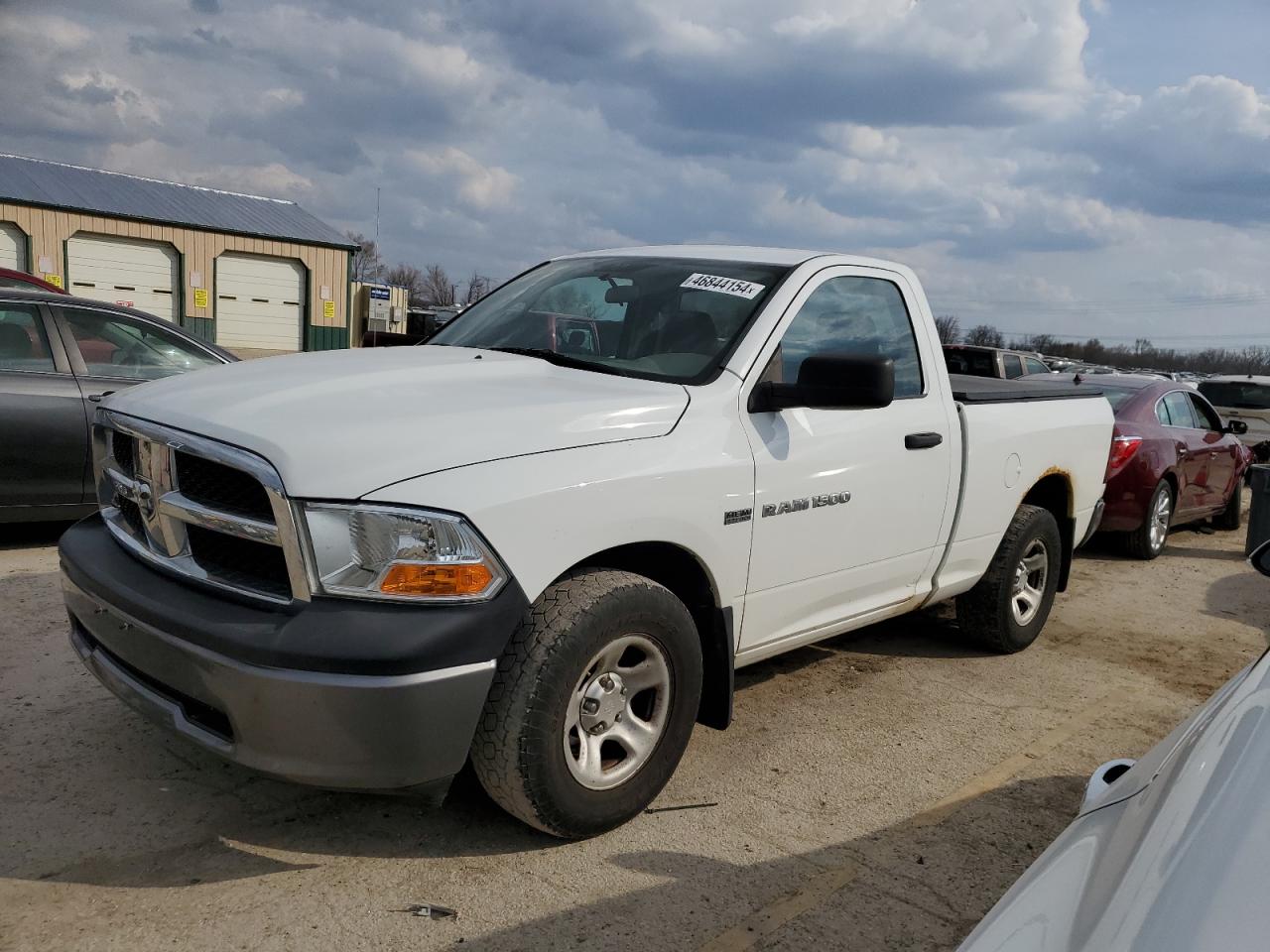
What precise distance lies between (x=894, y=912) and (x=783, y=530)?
128cm

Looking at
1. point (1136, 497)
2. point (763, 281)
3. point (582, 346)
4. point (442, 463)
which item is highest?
point (763, 281)

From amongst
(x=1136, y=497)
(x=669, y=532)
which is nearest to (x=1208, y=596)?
(x=1136, y=497)

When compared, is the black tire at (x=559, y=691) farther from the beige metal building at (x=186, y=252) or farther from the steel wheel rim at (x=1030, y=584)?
the beige metal building at (x=186, y=252)

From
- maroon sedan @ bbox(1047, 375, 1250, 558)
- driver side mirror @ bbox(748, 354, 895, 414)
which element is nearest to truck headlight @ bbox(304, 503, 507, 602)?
driver side mirror @ bbox(748, 354, 895, 414)

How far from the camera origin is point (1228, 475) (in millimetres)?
10266

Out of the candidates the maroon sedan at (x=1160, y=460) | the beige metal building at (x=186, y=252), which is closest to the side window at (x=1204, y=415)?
the maroon sedan at (x=1160, y=460)

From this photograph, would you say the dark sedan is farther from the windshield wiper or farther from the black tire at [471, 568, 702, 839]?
the black tire at [471, 568, 702, 839]

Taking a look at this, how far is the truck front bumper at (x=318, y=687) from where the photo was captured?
2527 mm

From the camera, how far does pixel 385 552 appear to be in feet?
8.61

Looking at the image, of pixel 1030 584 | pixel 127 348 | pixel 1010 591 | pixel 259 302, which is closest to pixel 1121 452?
pixel 1030 584

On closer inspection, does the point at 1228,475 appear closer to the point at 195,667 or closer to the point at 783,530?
the point at 783,530

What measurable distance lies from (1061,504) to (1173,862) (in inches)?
178

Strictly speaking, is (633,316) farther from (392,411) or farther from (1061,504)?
(1061,504)

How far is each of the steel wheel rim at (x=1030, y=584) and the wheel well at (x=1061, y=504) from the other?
6.2 inches
